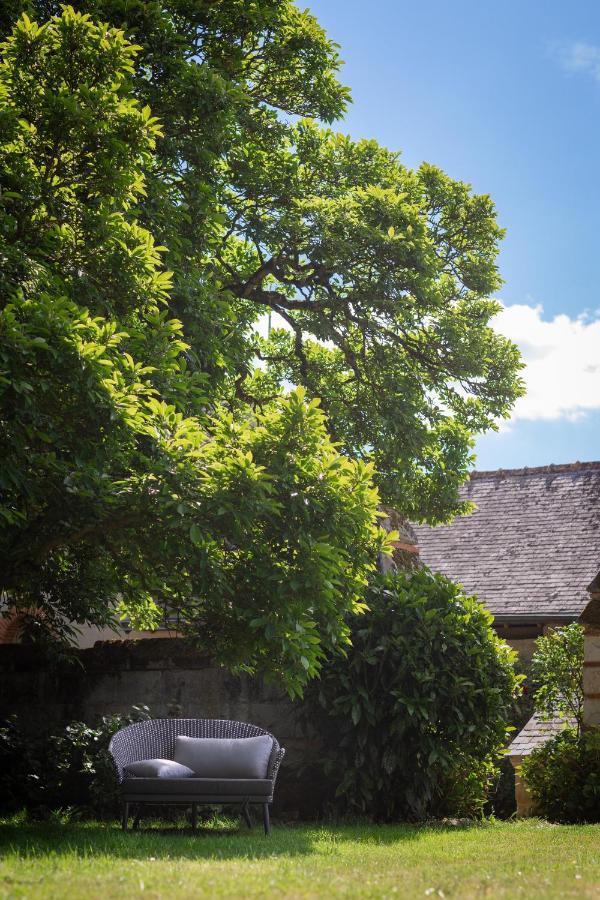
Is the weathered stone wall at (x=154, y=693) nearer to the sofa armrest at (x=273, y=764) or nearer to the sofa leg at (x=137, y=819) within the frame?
the sofa armrest at (x=273, y=764)

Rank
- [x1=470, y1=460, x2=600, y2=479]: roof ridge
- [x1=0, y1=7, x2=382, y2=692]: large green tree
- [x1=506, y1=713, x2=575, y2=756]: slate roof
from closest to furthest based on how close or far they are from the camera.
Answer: [x1=0, y1=7, x2=382, y2=692]: large green tree < [x1=506, y1=713, x2=575, y2=756]: slate roof < [x1=470, y1=460, x2=600, y2=479]: roof ridge

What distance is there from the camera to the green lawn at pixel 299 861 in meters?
5.60

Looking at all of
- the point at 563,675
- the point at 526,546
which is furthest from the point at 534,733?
the point at 526,546

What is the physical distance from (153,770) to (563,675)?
5.93 m

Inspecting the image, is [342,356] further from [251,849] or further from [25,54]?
[251,849]

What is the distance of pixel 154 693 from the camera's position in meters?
11.8

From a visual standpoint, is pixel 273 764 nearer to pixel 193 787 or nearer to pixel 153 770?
pixel 193 787

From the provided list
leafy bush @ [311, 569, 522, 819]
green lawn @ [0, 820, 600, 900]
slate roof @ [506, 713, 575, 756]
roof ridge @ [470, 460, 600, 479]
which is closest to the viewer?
green lawn @ [0, 820, 600, 900]

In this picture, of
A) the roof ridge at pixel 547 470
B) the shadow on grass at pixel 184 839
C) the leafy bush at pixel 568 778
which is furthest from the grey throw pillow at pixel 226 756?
the roof ridge at pixel 547 470

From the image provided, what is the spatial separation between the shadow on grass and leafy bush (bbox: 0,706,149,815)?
78 centimetres

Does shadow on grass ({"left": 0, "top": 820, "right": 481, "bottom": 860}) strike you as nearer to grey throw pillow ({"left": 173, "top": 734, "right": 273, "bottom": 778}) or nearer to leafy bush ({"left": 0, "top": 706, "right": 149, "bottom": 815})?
grey throw pillow ({"left": 173, "top": 734, "right": 273, "bottom": 778})

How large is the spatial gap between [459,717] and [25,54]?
7.38 meters

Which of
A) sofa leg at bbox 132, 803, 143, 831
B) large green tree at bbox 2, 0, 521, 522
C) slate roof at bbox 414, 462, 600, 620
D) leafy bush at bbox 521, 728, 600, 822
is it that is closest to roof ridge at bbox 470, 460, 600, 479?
slate roof at bbox 414, 462, 600, 620

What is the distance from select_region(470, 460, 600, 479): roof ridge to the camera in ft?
79.5
